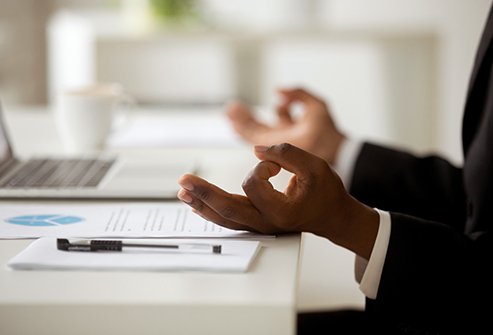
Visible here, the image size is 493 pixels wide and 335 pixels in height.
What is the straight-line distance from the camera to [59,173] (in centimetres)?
127

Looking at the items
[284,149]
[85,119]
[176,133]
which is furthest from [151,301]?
[176,133]

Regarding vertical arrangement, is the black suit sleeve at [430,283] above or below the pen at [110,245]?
below

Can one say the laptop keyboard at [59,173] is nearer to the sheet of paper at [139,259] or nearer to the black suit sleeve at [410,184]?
the sheet of paper at [139,259]

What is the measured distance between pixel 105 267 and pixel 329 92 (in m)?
3.25

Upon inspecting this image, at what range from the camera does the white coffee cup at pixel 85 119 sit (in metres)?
1.55

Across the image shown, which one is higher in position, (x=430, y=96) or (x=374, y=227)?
(x=374, y=227)

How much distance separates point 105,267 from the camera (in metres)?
0.81

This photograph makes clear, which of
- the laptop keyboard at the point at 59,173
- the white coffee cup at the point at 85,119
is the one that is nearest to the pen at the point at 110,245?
the laptop keyboard at the point at 59,173

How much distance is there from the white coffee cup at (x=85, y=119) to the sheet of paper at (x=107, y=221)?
45 cm

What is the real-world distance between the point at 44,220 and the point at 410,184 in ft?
2.37

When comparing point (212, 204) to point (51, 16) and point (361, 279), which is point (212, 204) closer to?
point (361, 279)

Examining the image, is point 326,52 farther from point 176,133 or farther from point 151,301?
point 151,301

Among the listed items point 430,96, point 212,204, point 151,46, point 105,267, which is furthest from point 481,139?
point 151,46

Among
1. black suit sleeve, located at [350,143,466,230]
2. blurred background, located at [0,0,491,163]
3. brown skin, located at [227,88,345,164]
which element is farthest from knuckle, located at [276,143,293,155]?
blurred background, located at [0,0,491,163]
